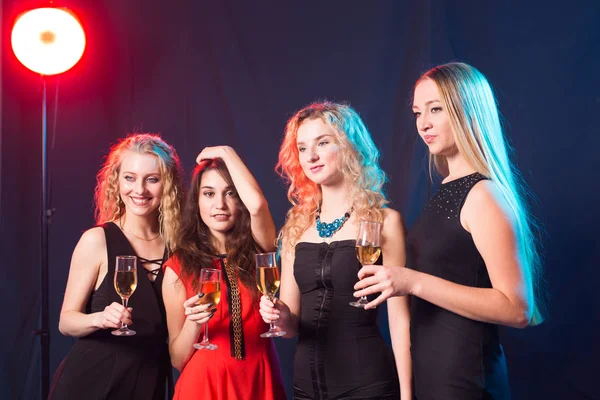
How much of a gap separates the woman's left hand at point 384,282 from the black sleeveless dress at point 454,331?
0.70ft

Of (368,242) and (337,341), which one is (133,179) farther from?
(368,242)

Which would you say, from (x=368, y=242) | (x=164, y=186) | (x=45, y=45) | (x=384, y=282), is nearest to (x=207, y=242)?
(x=164, y=186)

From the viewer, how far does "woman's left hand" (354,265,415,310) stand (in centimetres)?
187

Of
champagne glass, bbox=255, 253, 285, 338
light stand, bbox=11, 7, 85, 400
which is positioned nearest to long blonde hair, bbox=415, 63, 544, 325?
champagne glass, bbox=255, 253, 285, 338

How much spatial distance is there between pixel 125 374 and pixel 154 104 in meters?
2.17

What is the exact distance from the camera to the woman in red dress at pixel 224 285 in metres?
2.51

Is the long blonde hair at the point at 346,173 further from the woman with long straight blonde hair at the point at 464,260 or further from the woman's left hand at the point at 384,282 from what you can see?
the woman's left hand at the point at 384,282

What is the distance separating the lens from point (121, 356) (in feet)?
8.79

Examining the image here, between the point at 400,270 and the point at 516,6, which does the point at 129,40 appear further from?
the point at 400,270

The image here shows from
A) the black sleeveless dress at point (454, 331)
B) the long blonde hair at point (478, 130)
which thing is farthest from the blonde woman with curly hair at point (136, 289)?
the long blonde hair at point (478, 130)

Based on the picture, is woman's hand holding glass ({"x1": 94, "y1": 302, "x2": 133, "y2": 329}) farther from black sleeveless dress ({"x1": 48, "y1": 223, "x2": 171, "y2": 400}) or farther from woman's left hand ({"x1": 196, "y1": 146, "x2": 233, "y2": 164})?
woman's left hand ({"x1": 196, "y1": 146, "x2": 233, "y2": 164})

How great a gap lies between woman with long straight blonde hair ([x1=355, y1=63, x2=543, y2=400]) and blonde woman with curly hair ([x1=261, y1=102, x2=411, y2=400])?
223 mm

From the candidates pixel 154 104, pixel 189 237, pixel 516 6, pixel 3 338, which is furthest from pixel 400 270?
pixel 3 338

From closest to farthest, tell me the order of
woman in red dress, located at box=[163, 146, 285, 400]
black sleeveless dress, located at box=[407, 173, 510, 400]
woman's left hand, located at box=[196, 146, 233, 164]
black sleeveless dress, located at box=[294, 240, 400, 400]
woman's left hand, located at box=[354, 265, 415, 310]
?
1. woman's left hand, located at box=[354, 265, 415, 310]
2. black sleeveless dress, located at box=[407, 173, 510, 400]
3. black sleeveless dress, located at box=[294, 240, 400, 400]
4. woman in red dress, located at box=[163, 146, 285, 400]
5. woman's left hand, located at box=[196, 146, 233, 164]
